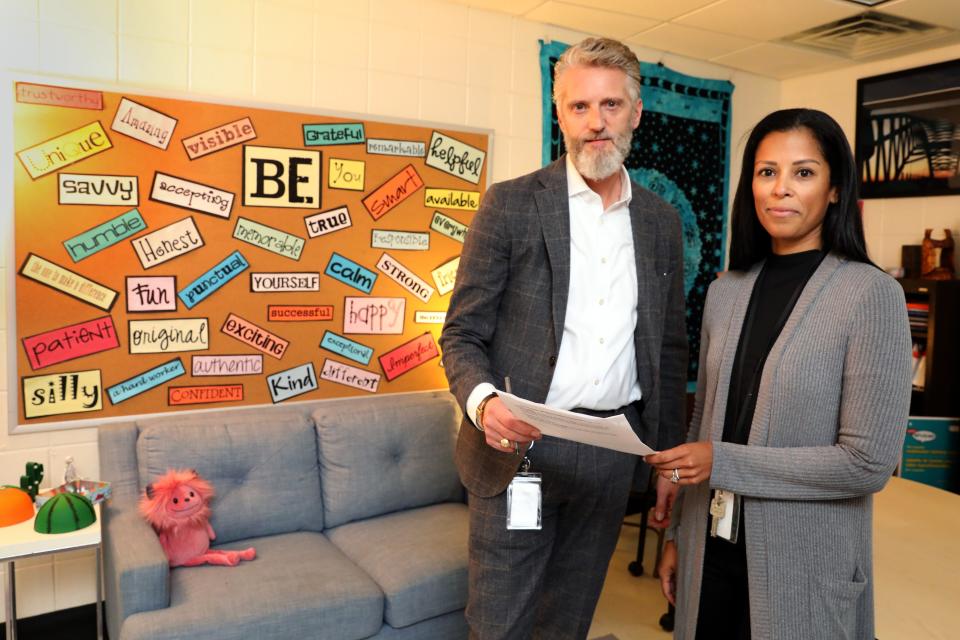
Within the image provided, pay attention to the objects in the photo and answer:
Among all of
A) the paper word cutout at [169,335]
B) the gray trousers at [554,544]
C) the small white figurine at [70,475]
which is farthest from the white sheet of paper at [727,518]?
the paper word cutout at [169,335]

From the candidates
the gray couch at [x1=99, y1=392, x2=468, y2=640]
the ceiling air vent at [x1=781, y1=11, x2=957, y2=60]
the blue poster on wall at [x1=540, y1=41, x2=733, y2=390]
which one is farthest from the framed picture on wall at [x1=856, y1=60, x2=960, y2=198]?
the gray couch at [x1=99, y1=392, x2=468, y2=640]

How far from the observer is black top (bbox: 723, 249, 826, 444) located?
1.43 meters

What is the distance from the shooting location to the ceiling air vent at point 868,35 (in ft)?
11.0

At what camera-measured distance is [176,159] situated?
271 centimetres

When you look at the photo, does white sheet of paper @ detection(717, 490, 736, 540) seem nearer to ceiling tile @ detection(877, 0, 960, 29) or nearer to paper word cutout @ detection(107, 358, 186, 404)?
paper word cutout @ detection(107, 358, 186, 404)

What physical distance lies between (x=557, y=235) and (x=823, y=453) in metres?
0.72

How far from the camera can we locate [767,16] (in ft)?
10.8

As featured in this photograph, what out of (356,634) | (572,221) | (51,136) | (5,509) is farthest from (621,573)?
(51,136)

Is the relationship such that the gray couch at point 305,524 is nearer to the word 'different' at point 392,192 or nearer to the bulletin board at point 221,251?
the bulletin board at point 221,251

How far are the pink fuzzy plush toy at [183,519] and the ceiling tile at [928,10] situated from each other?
338 cm

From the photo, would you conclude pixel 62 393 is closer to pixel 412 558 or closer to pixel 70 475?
Answer: pixel 70 475

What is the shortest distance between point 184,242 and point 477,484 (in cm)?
168

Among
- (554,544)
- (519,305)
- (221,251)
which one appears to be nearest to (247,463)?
(221,251)

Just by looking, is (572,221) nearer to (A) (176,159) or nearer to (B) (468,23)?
(A) (176,159)
